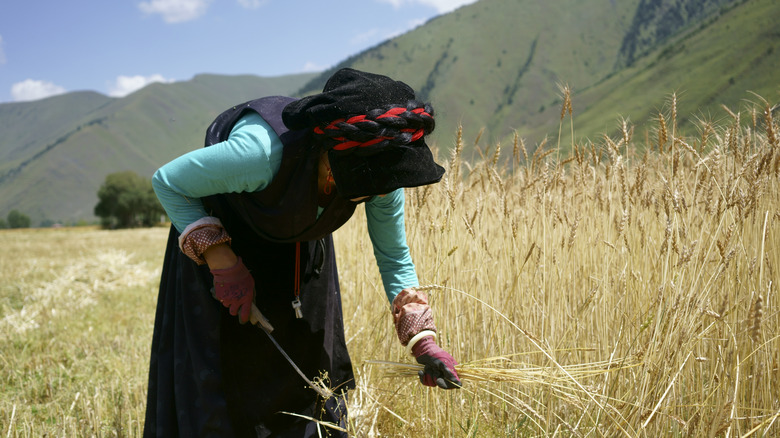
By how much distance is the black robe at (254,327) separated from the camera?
1280 millimetres

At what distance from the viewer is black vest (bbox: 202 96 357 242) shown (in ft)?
3.99

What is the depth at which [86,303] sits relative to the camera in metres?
4.92

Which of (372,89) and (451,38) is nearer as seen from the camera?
(372,89)

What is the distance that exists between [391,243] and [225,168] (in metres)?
0.61

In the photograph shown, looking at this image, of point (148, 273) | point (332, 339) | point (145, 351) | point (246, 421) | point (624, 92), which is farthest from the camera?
point (624, 92)

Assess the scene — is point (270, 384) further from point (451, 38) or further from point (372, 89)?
point (451, 38)

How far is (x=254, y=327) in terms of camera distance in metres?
1.45

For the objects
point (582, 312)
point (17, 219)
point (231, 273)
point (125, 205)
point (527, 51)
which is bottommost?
point (582, 312)

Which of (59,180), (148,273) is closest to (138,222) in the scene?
(148,273)

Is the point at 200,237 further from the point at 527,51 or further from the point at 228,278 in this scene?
the point at 527,51

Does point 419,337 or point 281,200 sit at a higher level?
point 281,200

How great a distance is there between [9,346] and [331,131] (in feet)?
11.6

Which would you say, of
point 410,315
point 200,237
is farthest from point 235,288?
point 410,315

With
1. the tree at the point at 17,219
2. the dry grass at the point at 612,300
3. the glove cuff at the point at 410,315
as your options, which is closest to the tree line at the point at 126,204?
the tree at the point at 17,219
